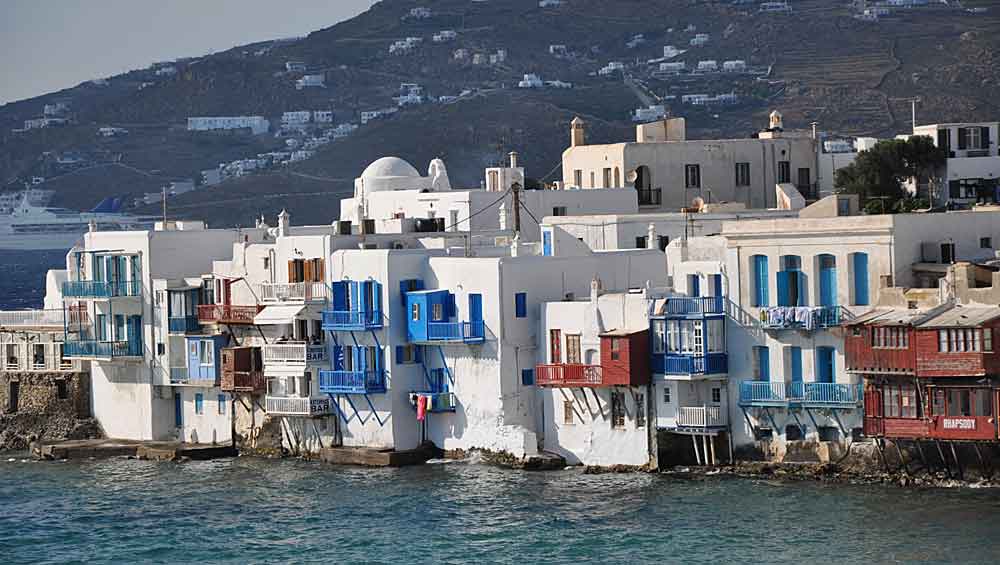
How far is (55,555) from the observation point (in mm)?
48219

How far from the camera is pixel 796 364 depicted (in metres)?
49.9

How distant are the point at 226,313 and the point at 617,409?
41.5 ft

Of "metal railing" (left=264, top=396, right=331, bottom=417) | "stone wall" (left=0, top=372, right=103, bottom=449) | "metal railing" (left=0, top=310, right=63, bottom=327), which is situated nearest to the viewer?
"metal railing" (left=264, top=396, right=331, bottom=417)

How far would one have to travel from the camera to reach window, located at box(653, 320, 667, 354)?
2020 inches

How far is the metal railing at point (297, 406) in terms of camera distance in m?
56.8

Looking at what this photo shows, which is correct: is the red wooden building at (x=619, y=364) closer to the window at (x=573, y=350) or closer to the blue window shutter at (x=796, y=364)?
the window at (x=573, y=350)

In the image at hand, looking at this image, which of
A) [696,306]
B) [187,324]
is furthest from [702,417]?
[187,324]

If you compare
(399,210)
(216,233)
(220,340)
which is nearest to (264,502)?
(220,340)

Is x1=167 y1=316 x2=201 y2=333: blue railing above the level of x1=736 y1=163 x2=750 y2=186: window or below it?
below

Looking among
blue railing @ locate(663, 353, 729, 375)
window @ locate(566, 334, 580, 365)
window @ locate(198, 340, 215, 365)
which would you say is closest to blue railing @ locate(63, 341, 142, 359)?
window @ locate(198, 340, 215, 365)

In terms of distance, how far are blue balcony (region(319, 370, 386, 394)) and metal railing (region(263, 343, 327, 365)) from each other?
0.91 metres

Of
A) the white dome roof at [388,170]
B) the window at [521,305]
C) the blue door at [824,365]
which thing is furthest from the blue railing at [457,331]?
the white dome roof at [388,170]

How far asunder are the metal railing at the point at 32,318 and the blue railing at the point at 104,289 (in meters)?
1.68

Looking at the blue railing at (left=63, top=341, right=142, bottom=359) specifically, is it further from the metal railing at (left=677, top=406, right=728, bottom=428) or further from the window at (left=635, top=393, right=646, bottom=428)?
the metal railing at (left=677, top=406, right=728, bottom=428)
